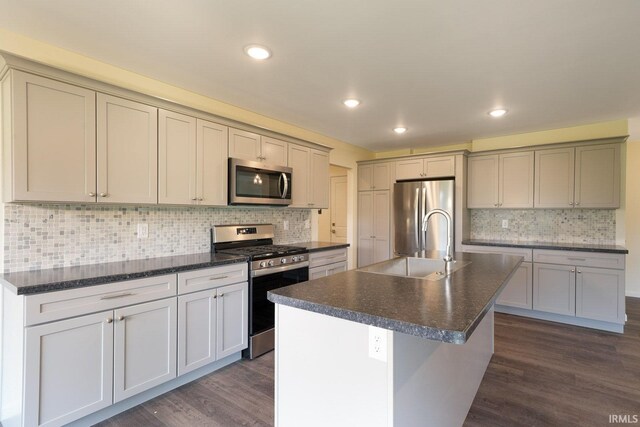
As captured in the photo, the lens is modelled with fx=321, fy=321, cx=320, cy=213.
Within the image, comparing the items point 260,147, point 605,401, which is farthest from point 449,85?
point 605,401

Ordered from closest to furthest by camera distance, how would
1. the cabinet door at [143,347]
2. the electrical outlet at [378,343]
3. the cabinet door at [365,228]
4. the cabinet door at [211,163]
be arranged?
the electrical outlet at [378,343] → the cabinet door at [143,347] → the cabinet door at [211,163] → the cabinet door at [365,228]

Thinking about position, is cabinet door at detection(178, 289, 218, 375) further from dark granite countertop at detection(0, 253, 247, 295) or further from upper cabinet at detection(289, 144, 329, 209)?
upper cabinet at detection(289, 144, 329, 209)

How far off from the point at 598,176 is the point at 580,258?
981 mm

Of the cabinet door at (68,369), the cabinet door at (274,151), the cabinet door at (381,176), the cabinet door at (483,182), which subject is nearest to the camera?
the cabinet door at (68,369)

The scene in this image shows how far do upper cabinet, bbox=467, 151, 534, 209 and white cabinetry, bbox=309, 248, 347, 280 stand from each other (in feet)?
6.71

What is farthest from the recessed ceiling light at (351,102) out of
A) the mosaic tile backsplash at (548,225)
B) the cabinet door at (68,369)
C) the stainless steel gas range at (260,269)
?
the mosaic tile backsplash at (548,225)

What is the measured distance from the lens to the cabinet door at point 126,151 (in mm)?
2129

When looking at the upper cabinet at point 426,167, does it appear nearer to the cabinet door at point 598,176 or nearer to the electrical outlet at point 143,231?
the cabinet door at point 598,176

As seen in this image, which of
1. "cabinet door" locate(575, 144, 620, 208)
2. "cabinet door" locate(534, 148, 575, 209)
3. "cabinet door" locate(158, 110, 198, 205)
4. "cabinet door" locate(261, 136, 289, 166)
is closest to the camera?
"cabinet door" locate(158, 110, 198, 205)

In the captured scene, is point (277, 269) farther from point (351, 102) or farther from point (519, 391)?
point (519, 391)

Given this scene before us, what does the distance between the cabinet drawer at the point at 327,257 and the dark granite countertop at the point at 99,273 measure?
91cm

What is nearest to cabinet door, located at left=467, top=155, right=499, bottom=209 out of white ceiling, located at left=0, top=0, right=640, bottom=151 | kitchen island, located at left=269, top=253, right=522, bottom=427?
white ceiling, located at left=0, top=0, right=640, bottom=151

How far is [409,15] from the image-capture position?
1763mm

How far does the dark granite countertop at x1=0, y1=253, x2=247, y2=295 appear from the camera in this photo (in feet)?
5.50
